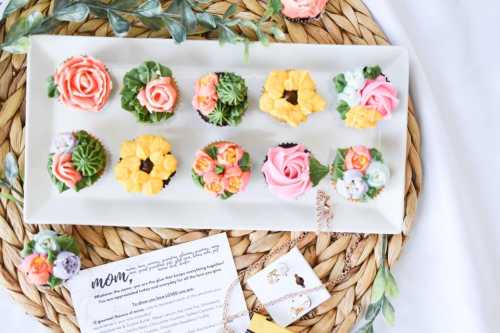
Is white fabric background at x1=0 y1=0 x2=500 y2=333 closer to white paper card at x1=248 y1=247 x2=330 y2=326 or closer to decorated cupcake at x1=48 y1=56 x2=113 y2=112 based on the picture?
white paper card at x1=248 y1=247 x2=330 y2=326

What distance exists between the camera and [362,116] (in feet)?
3.73

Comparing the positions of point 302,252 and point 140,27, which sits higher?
point 140,27

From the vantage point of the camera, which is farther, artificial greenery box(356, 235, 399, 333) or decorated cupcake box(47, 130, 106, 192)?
artificial greenery box(356, 235, 399, 333)

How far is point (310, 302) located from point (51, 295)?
19.4 inches

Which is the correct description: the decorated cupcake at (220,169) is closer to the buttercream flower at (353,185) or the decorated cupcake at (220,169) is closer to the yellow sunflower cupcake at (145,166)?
the yellow sunflower cupcake at (145,166)

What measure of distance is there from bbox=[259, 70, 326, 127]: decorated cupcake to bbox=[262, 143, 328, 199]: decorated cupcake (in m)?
0.06

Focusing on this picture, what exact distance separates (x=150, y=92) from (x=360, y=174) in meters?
0.40

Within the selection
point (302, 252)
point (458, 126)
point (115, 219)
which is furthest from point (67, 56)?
point (458, 126)

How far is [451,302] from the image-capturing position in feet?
4.10

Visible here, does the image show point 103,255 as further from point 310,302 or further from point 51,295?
point 310,302

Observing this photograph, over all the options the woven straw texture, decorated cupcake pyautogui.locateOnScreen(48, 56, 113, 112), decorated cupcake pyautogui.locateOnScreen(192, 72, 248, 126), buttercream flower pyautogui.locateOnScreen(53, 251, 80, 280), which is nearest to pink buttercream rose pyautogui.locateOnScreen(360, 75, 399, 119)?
the woven straw texture

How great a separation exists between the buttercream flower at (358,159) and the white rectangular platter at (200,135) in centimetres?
6

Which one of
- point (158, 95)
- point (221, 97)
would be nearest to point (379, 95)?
point (221, 97)

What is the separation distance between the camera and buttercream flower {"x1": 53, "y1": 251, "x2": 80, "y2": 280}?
1122 millimetres
